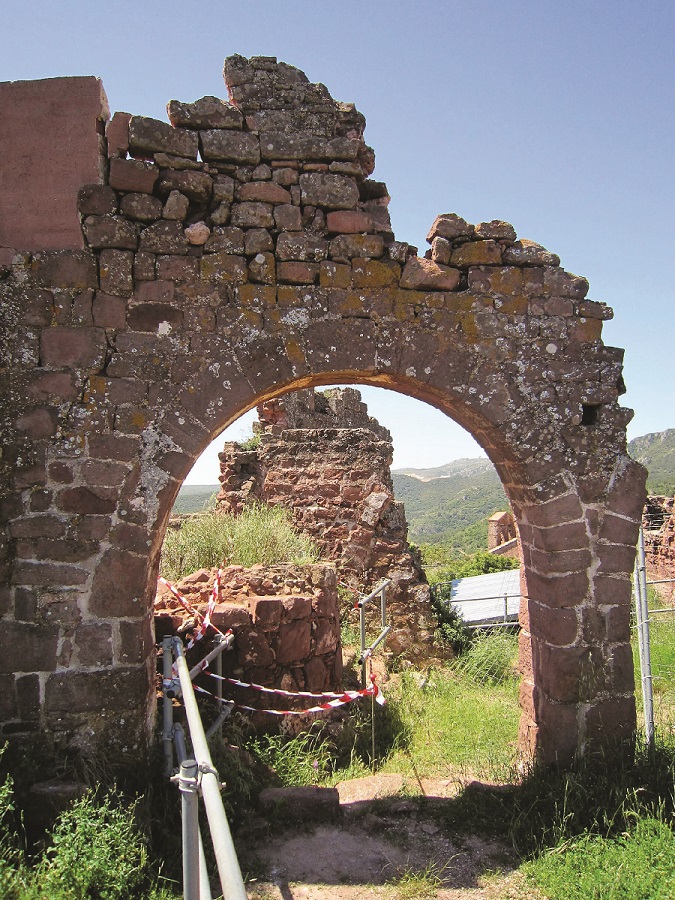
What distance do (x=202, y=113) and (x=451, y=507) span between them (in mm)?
52214

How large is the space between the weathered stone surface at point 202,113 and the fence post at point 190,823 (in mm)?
3626

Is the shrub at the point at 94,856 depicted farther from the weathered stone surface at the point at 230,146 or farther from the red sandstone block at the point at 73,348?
the weathered stone surface at the point at 230,146

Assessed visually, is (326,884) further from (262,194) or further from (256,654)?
(262,194)

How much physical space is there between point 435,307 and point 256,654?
3.14m

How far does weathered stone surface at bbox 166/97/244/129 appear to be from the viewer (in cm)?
387

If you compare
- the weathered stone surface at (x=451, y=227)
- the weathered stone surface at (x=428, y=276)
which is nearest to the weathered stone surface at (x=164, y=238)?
the weathered stone surface at (x=428, y=276)

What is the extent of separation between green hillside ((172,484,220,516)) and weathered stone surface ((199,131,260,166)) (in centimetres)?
215

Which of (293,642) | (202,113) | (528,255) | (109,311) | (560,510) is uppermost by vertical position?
(202,113)

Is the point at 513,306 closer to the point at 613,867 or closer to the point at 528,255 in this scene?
the point at 528,255

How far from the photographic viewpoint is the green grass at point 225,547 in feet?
21.2

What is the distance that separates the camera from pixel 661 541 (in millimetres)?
14344

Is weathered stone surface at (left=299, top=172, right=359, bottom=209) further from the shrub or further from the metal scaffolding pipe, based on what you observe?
Answer: the shrub

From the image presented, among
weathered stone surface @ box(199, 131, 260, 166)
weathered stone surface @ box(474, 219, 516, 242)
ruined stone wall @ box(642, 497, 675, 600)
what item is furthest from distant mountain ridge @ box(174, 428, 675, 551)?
weathered stone surface @ box(199, 131, 260, 166)

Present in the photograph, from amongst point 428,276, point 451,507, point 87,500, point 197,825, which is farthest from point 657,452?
point 197,825
